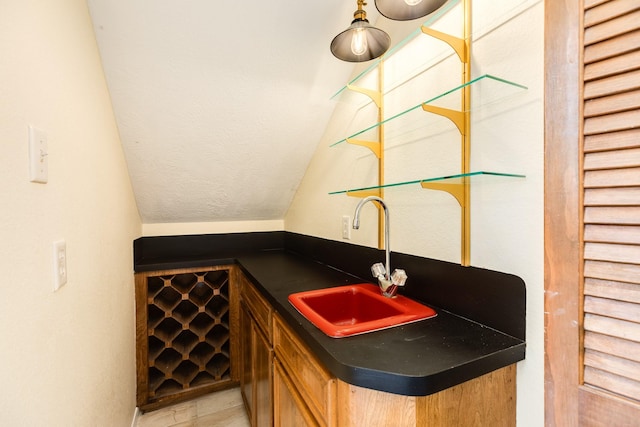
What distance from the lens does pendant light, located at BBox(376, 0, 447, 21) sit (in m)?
0.93

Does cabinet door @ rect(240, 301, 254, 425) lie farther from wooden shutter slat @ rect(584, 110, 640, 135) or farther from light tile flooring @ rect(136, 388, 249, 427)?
wooden shutter slat @ rect(584, 110, 640, 135)

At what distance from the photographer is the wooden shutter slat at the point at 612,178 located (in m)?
0.58

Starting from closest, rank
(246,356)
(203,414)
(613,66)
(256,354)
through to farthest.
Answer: (613,66) < (256,354) < (246,356) < (203,414)

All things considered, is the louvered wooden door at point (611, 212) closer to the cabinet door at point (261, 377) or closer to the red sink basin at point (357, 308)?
the red sink basin at point (357, 308)

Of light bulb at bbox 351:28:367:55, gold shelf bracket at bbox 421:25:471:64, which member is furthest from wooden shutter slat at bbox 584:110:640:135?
light bulb at bbox 351:28:367:55

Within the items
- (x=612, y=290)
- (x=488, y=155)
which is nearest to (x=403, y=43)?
(x=488, y=155)

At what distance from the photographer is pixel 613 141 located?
1.99 ft

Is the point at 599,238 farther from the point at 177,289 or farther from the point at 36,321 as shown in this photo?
the point at 177,289

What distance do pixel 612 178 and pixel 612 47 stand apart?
267 millimetres

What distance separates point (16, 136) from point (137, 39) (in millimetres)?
920

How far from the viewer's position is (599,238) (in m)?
0.63

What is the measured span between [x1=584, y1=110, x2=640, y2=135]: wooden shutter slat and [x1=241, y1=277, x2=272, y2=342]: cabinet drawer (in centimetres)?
121

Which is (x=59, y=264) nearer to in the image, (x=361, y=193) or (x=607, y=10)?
(x=361, y=193)

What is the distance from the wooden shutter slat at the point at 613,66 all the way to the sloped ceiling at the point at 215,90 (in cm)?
105
